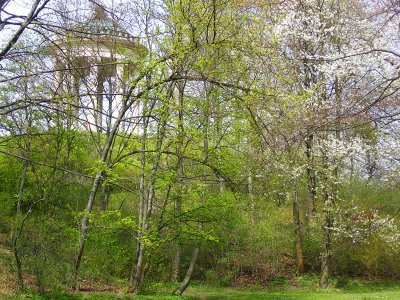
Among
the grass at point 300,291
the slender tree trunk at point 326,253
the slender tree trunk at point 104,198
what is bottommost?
the grass at point 300,291

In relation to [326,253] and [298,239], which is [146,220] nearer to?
[326,253]

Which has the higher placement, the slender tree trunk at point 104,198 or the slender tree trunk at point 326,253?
the slender tree trunk at point 104,198

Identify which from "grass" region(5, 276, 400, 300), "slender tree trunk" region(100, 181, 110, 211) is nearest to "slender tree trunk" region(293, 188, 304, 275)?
"grass" region(5, 276, 400, 300)

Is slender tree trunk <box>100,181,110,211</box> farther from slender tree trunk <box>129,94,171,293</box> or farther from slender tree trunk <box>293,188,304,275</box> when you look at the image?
slender tree trunk <box>293,188,304,275</box>

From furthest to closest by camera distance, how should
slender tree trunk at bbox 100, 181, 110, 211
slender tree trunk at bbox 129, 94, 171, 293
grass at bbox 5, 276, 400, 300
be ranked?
slender tree trunk at bbox 100, 181, 110, 211 → grass at bbox 5, 276, 400, 300 → slender tree trunk at bbox 129, 94, 171, 293

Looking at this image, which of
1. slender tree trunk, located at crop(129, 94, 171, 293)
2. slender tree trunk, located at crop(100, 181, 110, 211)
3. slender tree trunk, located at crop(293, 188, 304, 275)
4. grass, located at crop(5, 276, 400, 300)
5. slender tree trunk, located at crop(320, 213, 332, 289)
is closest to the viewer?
slender tree trunk, located at crop(129, 94, 171, 293)

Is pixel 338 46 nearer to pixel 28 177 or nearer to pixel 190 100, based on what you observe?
pixel 190 100

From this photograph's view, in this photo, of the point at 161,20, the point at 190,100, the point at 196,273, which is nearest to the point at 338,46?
the point at 161,20

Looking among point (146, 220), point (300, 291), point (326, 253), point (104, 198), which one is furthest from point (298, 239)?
point (146, 220)

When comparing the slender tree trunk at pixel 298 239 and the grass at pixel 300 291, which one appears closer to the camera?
the grass at pixel 300 291

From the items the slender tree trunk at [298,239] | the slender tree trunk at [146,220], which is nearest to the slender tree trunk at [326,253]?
the slender tree trunk at [298,239]

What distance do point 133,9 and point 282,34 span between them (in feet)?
19.4

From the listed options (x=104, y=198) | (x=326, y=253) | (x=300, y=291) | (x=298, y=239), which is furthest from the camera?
(x=298, y=239)

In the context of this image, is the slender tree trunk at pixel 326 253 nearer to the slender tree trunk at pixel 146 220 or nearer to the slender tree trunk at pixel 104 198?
the slender tree trunk at pixel 146 220
